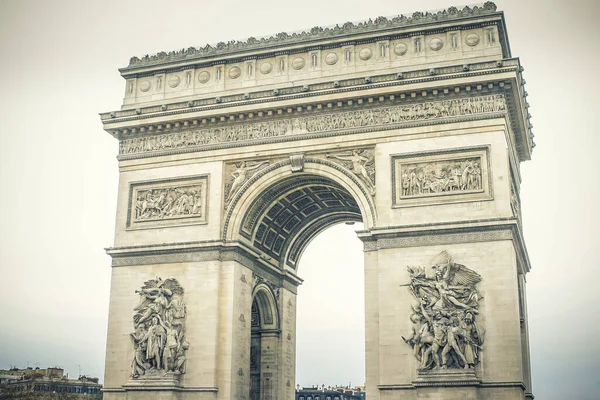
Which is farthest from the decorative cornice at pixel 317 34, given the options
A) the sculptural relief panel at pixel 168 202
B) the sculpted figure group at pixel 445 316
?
the sculpted figure group at pixel 445 316

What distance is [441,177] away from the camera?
26.8 metres

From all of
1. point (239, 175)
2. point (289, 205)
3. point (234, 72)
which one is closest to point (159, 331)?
point (239, 175)

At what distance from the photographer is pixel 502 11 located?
28172 millimetres

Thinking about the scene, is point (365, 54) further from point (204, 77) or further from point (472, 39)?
point (204, 77)

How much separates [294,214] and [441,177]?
7.54 m

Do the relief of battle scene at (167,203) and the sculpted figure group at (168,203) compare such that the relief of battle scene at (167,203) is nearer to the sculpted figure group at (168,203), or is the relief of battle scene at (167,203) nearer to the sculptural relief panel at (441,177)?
the sculpted figure group at (168,203)

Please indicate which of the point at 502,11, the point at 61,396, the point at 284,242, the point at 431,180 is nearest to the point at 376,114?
the point at 431,180

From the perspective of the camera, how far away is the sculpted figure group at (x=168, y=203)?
97.2ft

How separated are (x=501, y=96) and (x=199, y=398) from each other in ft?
45.9

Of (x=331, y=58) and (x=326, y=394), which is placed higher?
(x=331, y=58)

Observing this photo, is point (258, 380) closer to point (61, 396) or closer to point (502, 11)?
point (502, 11)

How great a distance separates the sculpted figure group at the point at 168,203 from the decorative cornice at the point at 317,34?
5129 millimetres

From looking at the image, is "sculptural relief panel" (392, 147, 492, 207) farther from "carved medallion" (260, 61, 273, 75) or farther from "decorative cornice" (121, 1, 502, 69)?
"carved medallion" (260, 61, 273, 75)

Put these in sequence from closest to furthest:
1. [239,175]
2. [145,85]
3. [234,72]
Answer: [239,175], [234,72], [145,85]
